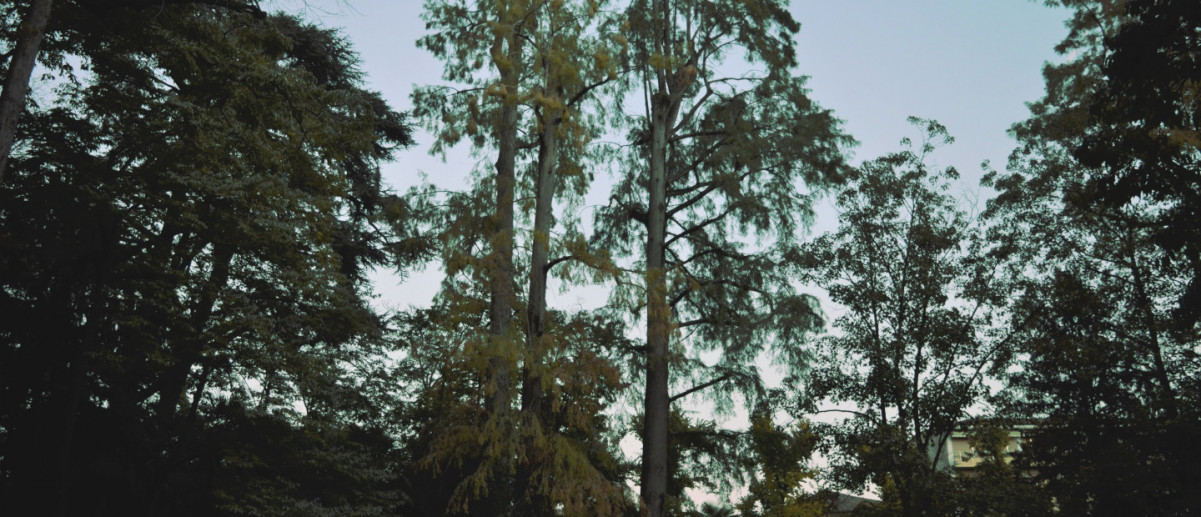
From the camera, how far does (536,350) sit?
27.5 ft

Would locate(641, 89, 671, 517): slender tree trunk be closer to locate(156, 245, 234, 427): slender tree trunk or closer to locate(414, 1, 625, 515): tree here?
locate(414, 1, 625, 515): tree

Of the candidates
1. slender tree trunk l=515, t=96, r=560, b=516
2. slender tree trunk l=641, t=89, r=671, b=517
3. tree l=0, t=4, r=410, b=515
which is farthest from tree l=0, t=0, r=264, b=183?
slender tree trunk l=641, t=89, r=671, b=517

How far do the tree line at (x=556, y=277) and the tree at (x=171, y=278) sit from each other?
0.19 feet

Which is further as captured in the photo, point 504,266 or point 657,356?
point 657,356

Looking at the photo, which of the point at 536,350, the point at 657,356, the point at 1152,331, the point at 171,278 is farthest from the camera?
the point at 1152,331

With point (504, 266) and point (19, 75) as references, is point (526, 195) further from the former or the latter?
point (19, 75)

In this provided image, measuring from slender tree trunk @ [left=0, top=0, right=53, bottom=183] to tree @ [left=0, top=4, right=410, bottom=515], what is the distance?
279cm

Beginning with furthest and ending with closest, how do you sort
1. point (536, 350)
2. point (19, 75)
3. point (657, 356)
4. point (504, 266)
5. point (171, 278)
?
point (657, 356) → point (171, 278) → point (504, 266) → point (536, 350) → point (19, 75)

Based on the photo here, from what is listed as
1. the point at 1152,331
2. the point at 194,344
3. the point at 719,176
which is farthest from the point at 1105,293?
the point at 194,344

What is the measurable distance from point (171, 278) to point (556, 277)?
5534 mm

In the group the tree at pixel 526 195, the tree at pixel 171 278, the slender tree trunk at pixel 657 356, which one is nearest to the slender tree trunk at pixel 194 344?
the tree at pixel 171 278

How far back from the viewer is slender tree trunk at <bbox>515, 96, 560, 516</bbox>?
27.5ft

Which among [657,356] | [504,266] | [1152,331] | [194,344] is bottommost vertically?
[194,344]

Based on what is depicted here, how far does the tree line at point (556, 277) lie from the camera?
9.17 meters
